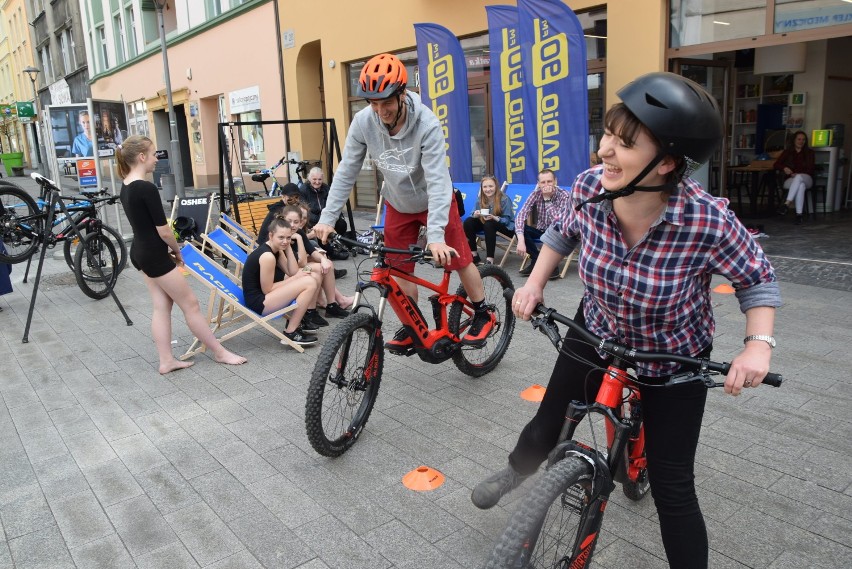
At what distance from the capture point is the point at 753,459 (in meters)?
3.50

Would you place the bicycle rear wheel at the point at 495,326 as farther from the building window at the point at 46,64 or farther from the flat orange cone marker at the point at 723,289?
the building window at the point at 46,64

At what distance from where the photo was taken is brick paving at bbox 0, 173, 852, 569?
287cm

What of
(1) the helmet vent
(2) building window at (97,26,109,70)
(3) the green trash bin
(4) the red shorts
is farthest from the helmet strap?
(3) the green trash bin

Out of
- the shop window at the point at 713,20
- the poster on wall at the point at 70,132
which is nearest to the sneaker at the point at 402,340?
the shop window at the point at 713,20

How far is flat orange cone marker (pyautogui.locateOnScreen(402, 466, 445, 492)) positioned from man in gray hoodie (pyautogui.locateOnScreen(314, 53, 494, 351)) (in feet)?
2.98

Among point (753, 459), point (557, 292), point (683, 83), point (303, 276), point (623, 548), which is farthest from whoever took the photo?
point (557, 292)

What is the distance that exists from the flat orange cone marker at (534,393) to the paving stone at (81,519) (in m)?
2.49

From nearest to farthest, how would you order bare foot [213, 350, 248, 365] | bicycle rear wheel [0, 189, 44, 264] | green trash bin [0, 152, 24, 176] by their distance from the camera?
bare foot [213, 350, 248, 365]
bicycle rear wheel [0, 189, 44, 264]
green trash bin [0, 152, 24, 176]

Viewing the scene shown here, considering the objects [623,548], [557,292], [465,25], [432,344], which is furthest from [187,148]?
Answer: [623,548]

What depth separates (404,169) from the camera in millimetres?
4094

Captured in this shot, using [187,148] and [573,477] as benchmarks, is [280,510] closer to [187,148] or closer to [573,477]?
[573,477]

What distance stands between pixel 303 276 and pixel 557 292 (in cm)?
292

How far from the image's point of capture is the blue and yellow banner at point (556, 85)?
849cm

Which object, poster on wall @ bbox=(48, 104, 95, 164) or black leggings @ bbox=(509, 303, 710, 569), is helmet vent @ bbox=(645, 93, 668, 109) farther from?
poster on wall @ bbox=(48, 104, 95, 164)
